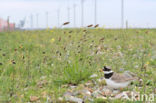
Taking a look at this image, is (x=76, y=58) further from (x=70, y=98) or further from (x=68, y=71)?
(x=70, y=98)

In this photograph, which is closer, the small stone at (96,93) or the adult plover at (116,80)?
the small stone at (96,93)

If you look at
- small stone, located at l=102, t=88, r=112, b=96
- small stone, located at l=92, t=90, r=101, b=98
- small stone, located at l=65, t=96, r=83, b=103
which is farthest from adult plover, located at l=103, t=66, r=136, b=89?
small stone, located at l=65, t=96, r=83, b=103

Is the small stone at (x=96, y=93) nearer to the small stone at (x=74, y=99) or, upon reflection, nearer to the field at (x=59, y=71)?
the small stone at (x=74, y=99)

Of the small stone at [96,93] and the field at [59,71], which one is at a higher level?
the field at [59,71]

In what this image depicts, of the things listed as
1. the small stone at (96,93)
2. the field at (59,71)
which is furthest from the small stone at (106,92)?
the field at (59,71)

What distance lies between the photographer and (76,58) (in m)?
4.39

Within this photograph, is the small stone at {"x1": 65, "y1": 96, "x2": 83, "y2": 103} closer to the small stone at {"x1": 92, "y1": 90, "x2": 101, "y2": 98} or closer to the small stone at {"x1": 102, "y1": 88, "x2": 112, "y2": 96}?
the small stone at {"x1": 92, "y1": 90, "x2": 101, "y2": 98}

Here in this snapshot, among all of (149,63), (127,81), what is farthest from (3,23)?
(127,81)

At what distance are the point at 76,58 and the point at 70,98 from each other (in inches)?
46.8

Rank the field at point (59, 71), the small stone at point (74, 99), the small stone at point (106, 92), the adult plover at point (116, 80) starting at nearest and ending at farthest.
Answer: the small stone at point (74, 99) < the field at point (59, 71) < the small stone at point (106, 92) < the adult plover at point (116, 80)

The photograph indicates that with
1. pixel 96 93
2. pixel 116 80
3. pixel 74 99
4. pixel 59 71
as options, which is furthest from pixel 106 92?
pixel 59 71

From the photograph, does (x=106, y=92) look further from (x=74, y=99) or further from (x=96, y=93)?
(x=74, y=99)

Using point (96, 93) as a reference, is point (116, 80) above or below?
above

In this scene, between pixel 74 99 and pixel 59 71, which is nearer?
pixel 74 99
